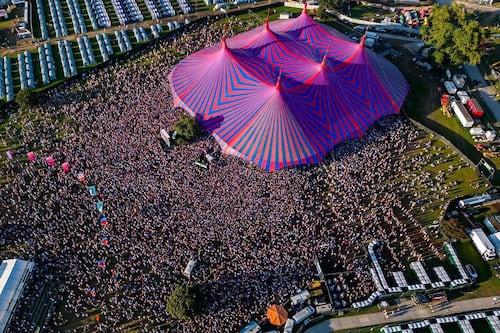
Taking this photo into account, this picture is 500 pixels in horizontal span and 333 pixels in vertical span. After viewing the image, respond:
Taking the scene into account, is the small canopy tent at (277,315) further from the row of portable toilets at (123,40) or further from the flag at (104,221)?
the row of portable toilets at (123,40)

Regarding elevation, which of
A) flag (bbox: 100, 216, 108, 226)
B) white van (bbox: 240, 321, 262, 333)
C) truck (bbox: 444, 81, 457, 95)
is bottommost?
white van (bbox: 240, 321, 262, 333)

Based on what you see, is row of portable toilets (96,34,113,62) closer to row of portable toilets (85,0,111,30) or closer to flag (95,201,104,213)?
row of portable toilets (85,0,111,30)

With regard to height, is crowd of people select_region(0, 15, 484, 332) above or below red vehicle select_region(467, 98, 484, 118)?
below

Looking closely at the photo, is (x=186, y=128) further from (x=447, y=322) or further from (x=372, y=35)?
(x=372, y=35)

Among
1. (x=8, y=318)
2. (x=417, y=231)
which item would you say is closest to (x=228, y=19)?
(x=417, y=231)

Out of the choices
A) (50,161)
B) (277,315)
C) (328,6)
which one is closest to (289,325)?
(277,315)

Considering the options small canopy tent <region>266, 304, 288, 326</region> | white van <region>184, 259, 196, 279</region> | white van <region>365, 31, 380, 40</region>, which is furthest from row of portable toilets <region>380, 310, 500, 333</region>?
white van <region>365, 31, 380, 40</region>
